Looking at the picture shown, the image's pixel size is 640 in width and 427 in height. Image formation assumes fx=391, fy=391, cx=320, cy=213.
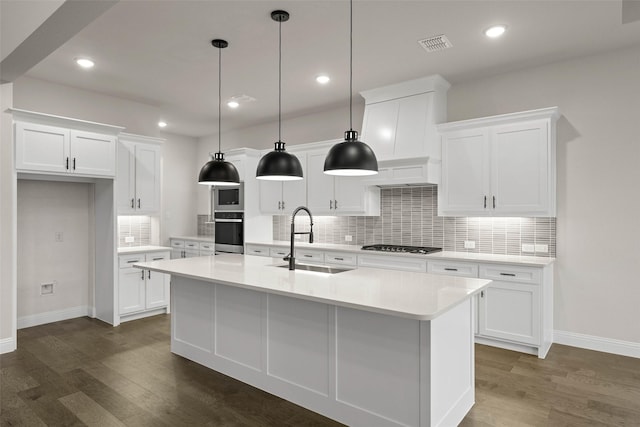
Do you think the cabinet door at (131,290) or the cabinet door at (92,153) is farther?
the cabinet door at (131,290)

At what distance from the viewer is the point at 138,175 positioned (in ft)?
17.1

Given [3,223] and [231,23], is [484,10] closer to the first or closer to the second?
[231,23]

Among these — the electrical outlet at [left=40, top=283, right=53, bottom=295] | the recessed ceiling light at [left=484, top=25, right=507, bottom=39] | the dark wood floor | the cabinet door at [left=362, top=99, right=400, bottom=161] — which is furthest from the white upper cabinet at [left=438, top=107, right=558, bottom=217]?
the electrical outlet at [left=40, top=283, right=53, bottom=295]

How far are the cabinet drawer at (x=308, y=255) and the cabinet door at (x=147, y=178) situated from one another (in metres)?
2.07

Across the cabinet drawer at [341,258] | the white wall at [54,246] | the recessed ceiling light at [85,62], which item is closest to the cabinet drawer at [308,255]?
the cabinet drawer at [341,258]

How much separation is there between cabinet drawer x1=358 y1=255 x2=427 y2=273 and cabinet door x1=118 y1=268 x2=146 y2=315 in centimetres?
283

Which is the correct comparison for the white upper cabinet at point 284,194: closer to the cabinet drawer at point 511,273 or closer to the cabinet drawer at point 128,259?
the cabinet drawer at point 128,259

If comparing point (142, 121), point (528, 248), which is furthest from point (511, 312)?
point (142, 121)

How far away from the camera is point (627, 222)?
3.78 m

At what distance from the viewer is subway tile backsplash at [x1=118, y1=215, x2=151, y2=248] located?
5469mm

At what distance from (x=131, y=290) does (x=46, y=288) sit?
100cm

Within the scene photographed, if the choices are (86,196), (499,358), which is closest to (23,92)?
(86,196)

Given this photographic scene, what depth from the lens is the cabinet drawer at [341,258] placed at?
16.1ft

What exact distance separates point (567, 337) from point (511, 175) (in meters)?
1.78
